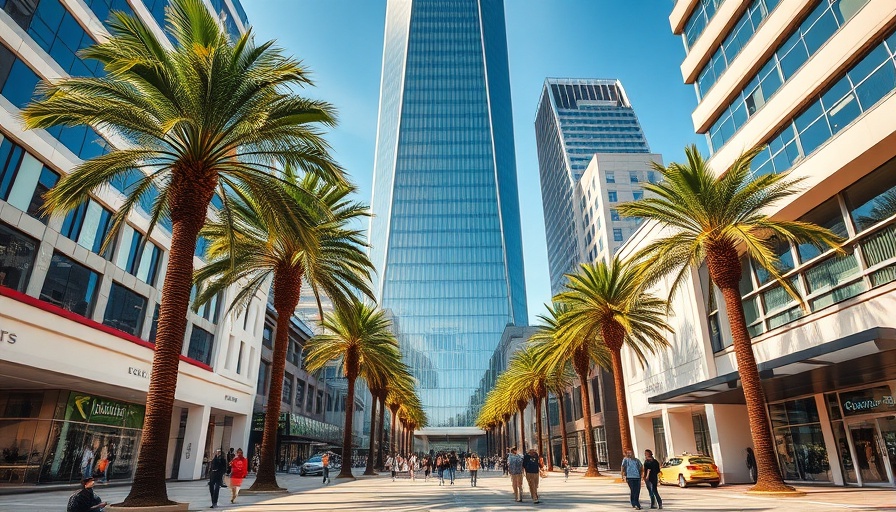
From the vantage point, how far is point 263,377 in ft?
158

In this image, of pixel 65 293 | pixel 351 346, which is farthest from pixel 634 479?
pixel 351 346

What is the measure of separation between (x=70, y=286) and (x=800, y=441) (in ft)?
104

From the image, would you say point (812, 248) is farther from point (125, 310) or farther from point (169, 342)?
point (125, 310)

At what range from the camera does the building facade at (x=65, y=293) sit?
17.5m

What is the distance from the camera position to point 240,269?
22.0 metres

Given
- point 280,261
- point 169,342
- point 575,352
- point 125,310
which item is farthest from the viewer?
point 575,352

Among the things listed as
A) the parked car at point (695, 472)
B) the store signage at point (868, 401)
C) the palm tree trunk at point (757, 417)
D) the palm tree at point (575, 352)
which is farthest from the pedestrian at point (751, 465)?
the palm tree at point (575, 352)

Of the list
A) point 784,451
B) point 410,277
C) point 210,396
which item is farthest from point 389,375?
point 410,277

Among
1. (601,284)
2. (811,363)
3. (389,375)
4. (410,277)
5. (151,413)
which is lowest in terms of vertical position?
(151,413)

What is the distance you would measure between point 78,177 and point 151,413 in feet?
21.9

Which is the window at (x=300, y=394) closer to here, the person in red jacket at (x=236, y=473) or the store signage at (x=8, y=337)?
the person in red jacket at (x=236, y=473)

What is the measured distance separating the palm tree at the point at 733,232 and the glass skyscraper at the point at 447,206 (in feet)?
346

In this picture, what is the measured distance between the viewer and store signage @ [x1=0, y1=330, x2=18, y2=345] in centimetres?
1599

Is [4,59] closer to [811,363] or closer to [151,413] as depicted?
[151,413]
